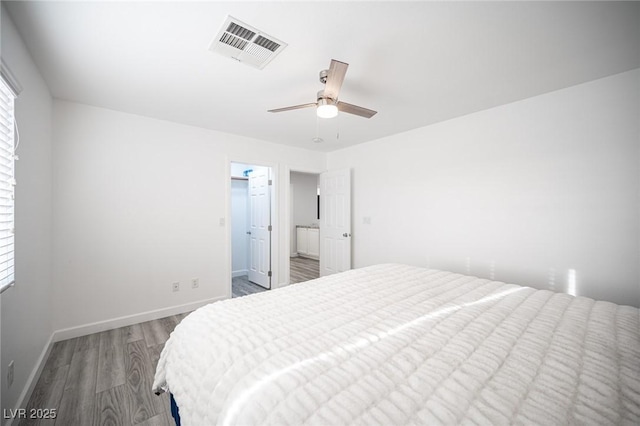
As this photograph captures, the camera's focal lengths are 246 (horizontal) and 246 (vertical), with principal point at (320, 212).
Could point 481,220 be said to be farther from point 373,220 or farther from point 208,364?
point 208,364

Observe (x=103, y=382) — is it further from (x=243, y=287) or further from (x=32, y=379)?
(x=243, y=287)

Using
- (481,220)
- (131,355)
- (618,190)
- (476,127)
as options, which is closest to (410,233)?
(481,220)

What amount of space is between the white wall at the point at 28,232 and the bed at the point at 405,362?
1.05 meters

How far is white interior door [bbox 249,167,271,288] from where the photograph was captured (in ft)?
13.3

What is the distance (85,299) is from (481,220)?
4349 mm

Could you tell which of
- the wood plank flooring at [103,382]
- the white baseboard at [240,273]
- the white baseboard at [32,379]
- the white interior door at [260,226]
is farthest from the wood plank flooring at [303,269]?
the white baseboard at [32,379]

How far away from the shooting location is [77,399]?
1.64 metres

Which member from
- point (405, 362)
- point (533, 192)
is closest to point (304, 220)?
point (533, 192)

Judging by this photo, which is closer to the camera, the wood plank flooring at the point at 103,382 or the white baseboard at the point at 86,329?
the wood plank flooring at the point at 103,382

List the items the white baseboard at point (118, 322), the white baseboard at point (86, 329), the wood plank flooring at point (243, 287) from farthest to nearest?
the wood plank flooring at point (243, 287) → the white baseboard at point (118, 322) → the white baseboard at point (86, 329)

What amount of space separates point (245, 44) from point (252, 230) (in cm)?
331

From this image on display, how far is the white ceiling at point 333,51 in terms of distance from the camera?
1398 millimetres

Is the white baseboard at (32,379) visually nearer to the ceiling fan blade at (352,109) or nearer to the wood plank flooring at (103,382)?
the wood plank flooring at (103,382)

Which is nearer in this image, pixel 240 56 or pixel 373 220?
pixel 240 56
